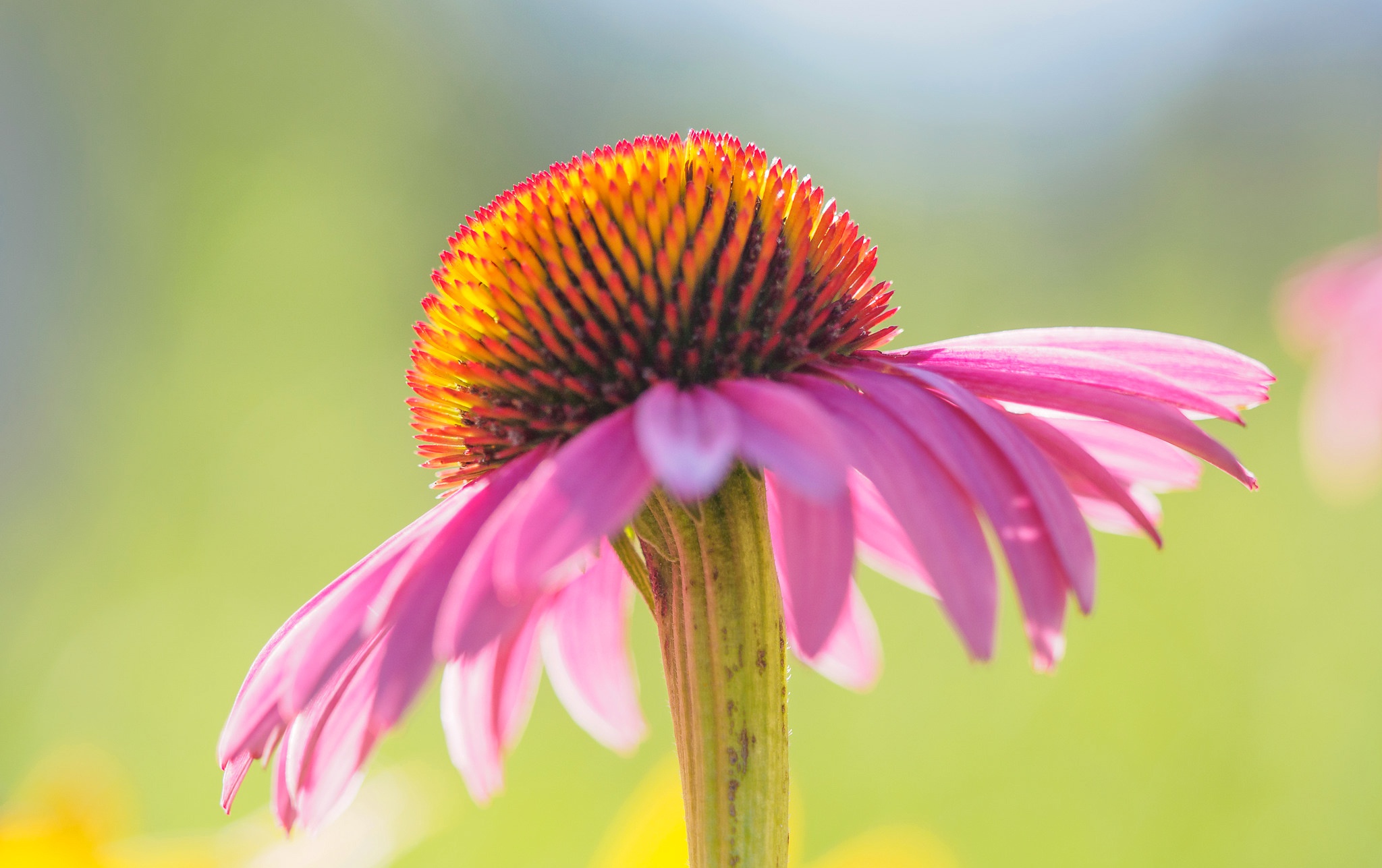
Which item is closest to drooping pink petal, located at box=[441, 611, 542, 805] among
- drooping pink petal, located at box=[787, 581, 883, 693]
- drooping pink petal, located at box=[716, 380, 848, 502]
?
drooping pink petal, located at box=[787, 581, 883, 693]

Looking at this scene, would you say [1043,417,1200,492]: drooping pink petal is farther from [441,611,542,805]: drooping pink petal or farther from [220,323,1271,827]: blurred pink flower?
[441,611,542,805]: drooping pink petal

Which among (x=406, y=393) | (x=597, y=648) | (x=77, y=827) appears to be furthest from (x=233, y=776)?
(x=406, y=393)

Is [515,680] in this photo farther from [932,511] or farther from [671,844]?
[932,511]

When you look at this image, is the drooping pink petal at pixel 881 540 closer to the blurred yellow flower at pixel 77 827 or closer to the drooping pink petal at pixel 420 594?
the drooping pink petal at pixel 420 594

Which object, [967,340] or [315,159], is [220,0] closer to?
[315,159]

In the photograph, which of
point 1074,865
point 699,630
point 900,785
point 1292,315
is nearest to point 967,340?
point 699,630

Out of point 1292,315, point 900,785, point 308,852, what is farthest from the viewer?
point 900,785

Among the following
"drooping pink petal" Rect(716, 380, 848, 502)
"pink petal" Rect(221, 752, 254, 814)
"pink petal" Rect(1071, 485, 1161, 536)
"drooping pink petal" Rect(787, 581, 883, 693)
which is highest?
"drooping pink petal" Rect(716, 380, 848, 502)
